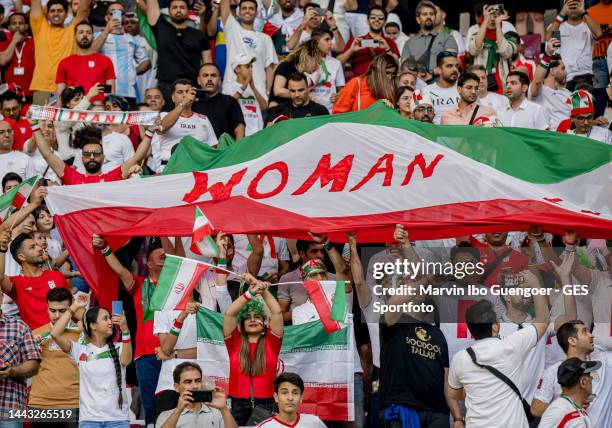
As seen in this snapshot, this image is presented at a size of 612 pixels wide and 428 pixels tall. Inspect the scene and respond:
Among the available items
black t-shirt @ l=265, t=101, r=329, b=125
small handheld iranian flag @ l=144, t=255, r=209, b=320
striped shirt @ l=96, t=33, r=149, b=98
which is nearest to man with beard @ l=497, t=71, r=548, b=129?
black t-shirt @ l=265, t=101, r=329, b=125

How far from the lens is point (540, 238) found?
42.3ft

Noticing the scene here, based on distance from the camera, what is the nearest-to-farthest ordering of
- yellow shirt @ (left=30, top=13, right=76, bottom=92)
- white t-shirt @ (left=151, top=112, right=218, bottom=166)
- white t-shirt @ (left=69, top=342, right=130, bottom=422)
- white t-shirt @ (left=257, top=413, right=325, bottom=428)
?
white t-shirt @ (left=257, top=413, right=325, bottom=428) → white t-shirt @ (left=69, top=342, right=130, bottom=422) → white t-shirt @ (left=151, top=112, right=218, bottom=166) → yellow shirt @ (left=30, top=13, right=76, bottom=92)

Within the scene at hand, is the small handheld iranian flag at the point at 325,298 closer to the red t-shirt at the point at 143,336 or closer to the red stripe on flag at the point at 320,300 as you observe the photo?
the red stripe on flag at the point at 320,300

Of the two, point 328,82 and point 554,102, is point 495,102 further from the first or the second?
point 328,82

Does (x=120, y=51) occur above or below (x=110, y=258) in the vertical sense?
above

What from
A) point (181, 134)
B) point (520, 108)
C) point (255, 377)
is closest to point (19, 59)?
point (181, 134)

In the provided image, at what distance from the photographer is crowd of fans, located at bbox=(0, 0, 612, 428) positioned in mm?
12250

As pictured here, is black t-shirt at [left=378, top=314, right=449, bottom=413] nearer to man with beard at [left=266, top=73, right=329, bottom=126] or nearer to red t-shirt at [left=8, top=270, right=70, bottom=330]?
red t-shirt at [left=8, top=270, right=70, bottom=330]

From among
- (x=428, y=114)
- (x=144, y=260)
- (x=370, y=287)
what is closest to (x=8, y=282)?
(x=144, y=260)

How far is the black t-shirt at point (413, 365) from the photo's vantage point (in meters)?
12.5

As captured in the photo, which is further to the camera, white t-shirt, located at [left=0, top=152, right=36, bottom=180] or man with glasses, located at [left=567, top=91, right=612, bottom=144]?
white t-shirt, located at [left=0, top=152, right=36, bottom=180]

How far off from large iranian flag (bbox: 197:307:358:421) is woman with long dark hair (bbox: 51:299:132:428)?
71 cm

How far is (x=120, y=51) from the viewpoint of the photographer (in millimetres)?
19266

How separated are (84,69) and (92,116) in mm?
3088
